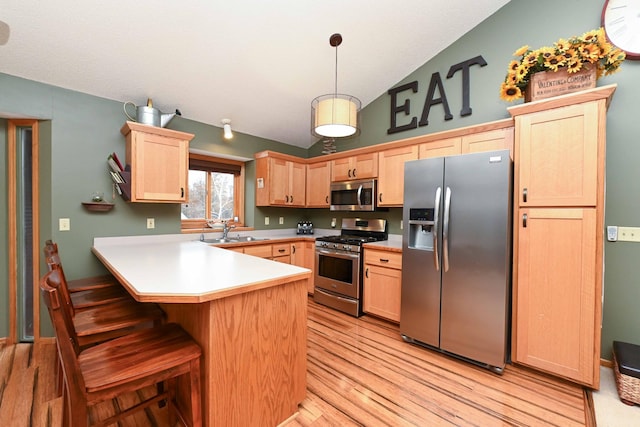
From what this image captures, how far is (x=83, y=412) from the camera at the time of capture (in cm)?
107

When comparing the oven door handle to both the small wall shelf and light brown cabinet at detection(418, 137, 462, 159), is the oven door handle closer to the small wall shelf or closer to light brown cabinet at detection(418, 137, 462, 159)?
light brown cabinet at detection(418, 137, 462, 159)

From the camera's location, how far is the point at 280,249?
380 centimetres

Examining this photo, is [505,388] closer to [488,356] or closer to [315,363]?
[488,356]

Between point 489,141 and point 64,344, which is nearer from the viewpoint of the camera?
point 64,344

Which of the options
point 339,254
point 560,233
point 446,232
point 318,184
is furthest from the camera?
point 318,184

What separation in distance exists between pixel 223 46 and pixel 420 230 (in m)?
2.57

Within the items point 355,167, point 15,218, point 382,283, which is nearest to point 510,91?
point 355,167

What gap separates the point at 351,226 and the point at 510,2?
3.03 m

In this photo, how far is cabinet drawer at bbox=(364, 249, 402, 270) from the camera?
2936 mm

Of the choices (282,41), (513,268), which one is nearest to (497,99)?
(513,268)

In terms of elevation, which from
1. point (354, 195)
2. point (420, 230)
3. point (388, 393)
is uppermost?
point (354, 195)

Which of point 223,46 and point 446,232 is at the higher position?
point 223,46

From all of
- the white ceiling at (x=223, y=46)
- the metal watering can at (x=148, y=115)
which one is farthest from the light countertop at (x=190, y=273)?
the white ceiling at (x=223, y=46)

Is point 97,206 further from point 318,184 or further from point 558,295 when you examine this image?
point 558,295
